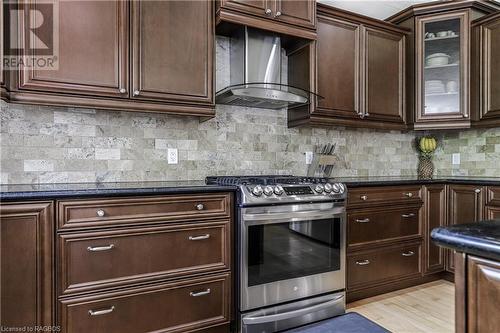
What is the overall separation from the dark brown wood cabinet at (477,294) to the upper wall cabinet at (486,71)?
297 centimetres

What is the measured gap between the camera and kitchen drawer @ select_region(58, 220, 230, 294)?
1618mm

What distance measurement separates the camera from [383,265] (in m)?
2.67

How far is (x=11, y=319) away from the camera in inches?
58.5

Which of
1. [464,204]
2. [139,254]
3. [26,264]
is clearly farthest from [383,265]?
[26,264]

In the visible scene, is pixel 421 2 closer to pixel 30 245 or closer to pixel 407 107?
pixel 407 107

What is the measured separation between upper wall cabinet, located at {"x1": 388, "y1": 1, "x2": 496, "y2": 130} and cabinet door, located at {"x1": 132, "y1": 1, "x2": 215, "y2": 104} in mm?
2171

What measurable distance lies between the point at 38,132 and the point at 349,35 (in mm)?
2654

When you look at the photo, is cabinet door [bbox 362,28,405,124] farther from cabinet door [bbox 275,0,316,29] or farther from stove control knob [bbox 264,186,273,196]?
stove control knob [bbox 264,186,273,196]

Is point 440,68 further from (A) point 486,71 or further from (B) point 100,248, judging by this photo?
(B) point 100,248

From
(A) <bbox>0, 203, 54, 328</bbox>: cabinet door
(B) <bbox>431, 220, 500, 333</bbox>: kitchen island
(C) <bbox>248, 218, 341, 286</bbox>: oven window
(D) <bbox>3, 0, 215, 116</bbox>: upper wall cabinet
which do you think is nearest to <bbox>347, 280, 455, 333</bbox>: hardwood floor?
(C) <bbox>248, 218, 341, 286</bbox>: oven window

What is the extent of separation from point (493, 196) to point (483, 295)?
2.53 meters

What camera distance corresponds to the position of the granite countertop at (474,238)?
66 cm

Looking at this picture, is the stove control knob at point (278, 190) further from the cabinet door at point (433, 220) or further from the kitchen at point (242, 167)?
the cabinet door at point (433, 220)

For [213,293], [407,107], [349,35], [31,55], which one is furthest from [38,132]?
[407,107]
